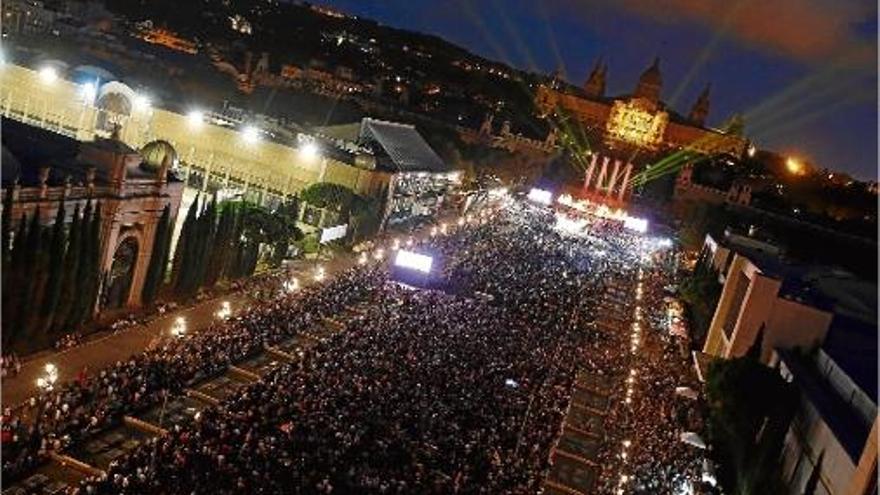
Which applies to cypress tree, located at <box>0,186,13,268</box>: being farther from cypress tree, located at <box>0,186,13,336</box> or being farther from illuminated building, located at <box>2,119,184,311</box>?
illuminated building, located at <box>2,119,184,311</box>

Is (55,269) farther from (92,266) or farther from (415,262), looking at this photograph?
(415,262)

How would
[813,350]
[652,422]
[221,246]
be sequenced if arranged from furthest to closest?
[221,246] < [813,350] < [652,422]

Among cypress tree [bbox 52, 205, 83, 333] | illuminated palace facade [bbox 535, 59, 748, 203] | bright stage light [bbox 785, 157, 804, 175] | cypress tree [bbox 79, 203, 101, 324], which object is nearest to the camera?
cypress tree [bbox 52, 205, 83, 333]

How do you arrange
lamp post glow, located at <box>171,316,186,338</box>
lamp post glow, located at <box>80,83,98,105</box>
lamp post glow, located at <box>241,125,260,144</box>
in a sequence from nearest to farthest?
lamp post glow, located at <box>171,316,186,338</box> → lamp post glow, located at <box>80,83,98,105</box> → lamp post glow, located at <box>241,125,260,144</box>

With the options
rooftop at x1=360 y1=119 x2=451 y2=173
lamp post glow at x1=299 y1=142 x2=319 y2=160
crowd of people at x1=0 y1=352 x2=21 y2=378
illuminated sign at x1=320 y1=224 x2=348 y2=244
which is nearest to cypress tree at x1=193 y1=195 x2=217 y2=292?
crowd of people at x1=0 y1=352 x2=21 y2=378

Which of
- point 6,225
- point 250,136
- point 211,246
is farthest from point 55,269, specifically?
point 250,136

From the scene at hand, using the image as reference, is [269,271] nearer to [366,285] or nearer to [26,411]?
[366,285]
